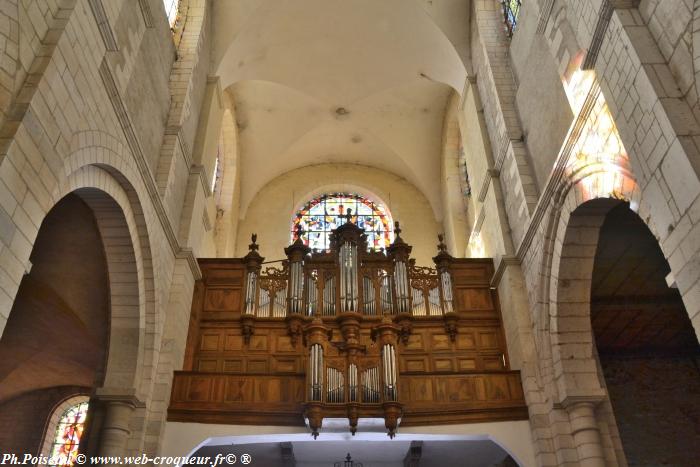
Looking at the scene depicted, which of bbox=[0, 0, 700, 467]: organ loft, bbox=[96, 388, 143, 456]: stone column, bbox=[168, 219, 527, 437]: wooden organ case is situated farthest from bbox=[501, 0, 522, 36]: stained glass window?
bbox=[96, 388, 143, 456]: stone column

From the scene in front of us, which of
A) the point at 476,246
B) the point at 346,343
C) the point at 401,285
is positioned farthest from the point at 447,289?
the point at 476,246

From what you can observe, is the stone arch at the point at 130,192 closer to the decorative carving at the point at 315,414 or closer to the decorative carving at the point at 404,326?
the decorative carving at the point at 315,414

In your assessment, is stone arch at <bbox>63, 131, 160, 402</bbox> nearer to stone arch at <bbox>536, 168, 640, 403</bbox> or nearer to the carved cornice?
the carved cornice

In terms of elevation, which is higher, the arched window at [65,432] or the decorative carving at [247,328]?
the decorative carving at [247,328]

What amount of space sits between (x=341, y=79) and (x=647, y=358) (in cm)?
1002

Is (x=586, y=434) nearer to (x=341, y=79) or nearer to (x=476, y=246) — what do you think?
(x=476, y=246)

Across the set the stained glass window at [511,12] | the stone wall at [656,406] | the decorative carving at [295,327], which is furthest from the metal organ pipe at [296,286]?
the stone wall at [656,406]

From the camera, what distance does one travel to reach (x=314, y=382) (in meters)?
9.25

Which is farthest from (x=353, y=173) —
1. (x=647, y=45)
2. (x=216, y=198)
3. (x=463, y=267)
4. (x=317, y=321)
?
(x=647, y=45)

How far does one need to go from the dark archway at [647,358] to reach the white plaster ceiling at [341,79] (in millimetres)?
5839

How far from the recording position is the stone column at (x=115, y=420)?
8297 millimetres

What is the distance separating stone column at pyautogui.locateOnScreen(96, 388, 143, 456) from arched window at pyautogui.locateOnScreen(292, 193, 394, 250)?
8795 millimetres

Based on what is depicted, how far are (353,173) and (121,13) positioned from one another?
10876mm

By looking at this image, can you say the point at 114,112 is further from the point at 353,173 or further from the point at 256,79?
the point at 353,173
